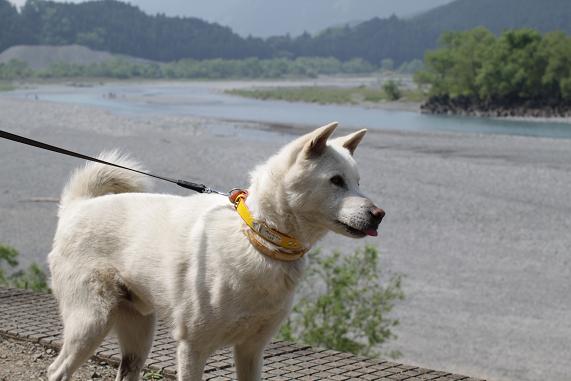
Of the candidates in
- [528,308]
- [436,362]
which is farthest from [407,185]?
[436,362]

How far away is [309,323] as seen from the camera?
38.0 feet

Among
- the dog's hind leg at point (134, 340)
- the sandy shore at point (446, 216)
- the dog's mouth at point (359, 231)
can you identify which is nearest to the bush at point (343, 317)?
the sandy shore at point (446, 216)

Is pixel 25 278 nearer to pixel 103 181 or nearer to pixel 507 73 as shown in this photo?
Result: pixel 103 181

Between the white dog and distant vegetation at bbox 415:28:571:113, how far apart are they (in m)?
64.0

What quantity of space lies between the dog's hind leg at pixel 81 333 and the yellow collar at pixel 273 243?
97 centimetres

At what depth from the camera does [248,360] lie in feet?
13.7

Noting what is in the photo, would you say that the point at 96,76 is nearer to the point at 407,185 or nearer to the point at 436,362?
the point at 407,185

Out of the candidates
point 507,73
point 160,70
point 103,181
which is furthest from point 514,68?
point 160,70

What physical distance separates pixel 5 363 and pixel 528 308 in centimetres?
1230

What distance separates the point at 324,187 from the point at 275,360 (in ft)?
8.09

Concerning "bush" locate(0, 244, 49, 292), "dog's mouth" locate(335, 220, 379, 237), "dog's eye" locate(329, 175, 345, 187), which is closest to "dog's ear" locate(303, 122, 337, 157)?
"dog's eye" locate(329, 175, 345, 187)

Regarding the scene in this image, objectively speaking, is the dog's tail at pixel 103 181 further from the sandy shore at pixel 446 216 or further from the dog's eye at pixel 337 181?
the sandy shore at pixel 446 216

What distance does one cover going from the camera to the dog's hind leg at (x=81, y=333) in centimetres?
432

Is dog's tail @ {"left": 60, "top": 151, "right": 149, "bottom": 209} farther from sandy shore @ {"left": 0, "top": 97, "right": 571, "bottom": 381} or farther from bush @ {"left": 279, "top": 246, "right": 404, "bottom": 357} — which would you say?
sandy shore @ {"left": 0, "top": 97, "right": 571, "bottom": 381}
